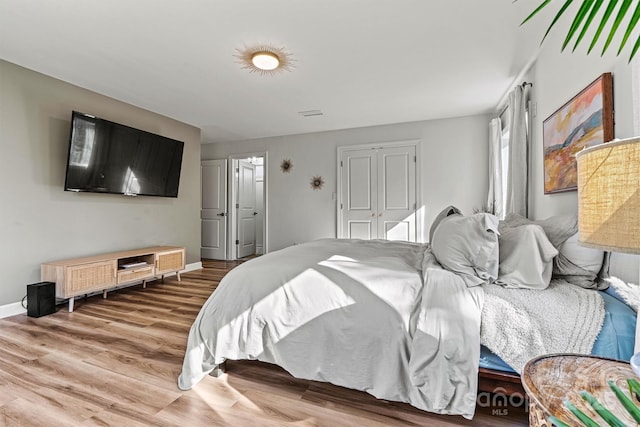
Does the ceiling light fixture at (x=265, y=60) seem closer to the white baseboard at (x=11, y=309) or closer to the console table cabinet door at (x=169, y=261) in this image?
the console table cabinet door at (x=169, y=261)

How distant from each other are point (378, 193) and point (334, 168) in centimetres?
91

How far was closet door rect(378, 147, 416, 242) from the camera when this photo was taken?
5.04 m

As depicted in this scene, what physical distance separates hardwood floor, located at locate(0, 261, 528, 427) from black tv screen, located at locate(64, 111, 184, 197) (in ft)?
5.50

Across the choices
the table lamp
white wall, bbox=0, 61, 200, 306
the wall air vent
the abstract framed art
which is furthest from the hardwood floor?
the wall air vent

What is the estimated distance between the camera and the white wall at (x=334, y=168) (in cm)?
477

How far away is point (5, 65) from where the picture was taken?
2.94 metres

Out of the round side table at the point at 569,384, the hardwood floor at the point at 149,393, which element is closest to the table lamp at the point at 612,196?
the round side table at the point at 569,384

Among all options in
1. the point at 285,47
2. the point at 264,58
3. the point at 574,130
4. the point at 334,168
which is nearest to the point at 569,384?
the point at 574,130

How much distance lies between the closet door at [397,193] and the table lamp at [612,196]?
4367 millimetres

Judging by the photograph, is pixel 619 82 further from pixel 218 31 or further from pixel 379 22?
pixel 218 31

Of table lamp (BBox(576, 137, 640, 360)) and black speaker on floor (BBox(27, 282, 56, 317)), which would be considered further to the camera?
black speaker on floor (BBox(27, 282, 56, 317))

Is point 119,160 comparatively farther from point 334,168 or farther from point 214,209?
point 334,168

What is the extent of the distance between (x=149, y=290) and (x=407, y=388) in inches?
139

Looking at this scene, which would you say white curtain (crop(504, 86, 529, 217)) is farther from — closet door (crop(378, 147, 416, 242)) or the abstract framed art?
closet door (crop(378, 147, 416, 242))
